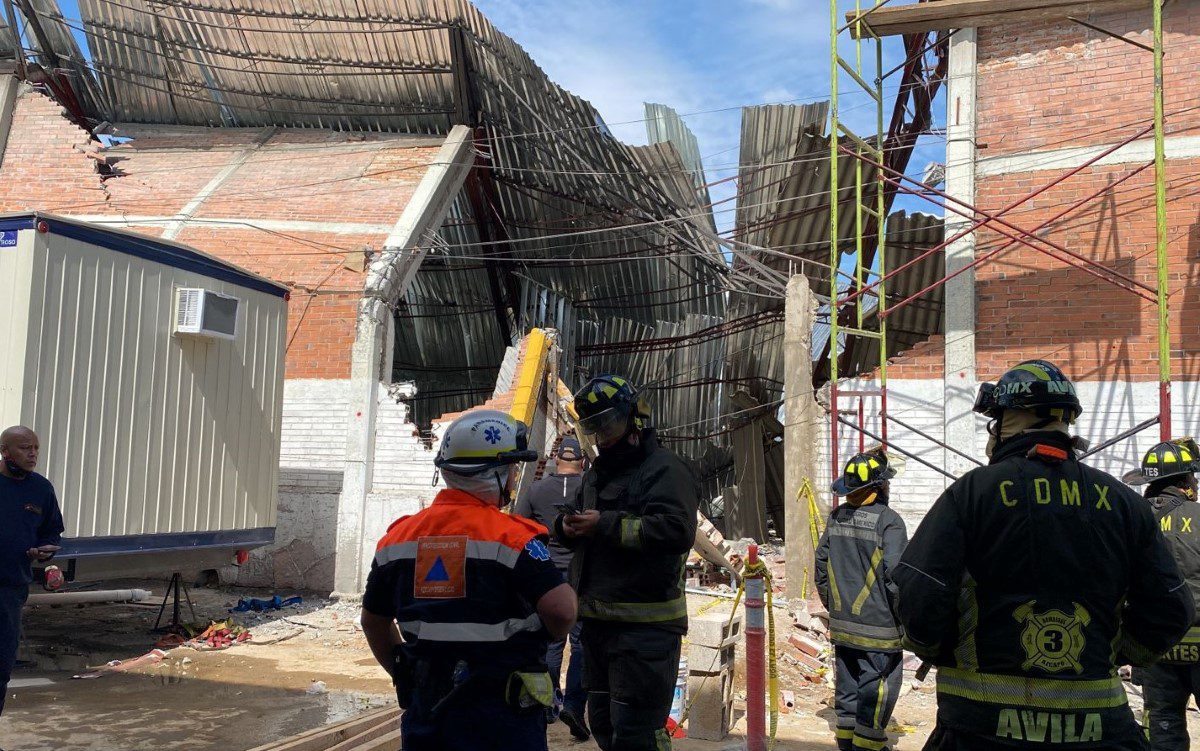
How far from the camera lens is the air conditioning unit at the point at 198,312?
28.1 feet

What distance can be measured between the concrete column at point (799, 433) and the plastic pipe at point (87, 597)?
23.5 feet

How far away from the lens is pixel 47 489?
5652 millimetres

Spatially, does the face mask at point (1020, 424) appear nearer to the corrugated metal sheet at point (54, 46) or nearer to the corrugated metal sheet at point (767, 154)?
the corrugated metal sheet at point (767, 154)

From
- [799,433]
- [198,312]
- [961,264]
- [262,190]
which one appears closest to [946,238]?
[961,264]

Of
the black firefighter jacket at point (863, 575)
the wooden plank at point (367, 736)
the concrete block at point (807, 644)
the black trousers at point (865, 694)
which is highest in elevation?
the black firefighter jacket at point (863, 575)

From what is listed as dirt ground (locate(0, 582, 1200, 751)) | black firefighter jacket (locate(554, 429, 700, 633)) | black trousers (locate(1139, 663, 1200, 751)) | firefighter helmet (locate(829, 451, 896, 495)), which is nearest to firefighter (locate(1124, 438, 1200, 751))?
black trousers (locate(1139, 663, 1200, 751))

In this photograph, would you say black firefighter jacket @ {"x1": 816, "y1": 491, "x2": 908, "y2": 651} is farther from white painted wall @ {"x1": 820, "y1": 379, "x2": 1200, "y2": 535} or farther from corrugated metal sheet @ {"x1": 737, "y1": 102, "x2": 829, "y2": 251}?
corrugated metal sheet @ {"x1": 737, "y1": 102, "x2": 829, "y2": 251}

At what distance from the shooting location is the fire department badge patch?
267 cm

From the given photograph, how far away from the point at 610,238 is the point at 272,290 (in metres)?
7.45

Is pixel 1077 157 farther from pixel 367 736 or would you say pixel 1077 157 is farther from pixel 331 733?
pixel 331 733

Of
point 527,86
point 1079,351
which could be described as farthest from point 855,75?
point 527,86

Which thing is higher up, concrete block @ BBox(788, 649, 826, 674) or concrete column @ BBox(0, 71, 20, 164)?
concrete column @ BBox(0, 71, 20, 164)

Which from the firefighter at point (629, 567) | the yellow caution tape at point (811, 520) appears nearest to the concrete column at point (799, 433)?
the yellow caution tape at point (811, 520)

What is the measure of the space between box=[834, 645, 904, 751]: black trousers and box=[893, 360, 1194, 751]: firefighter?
272 cm
